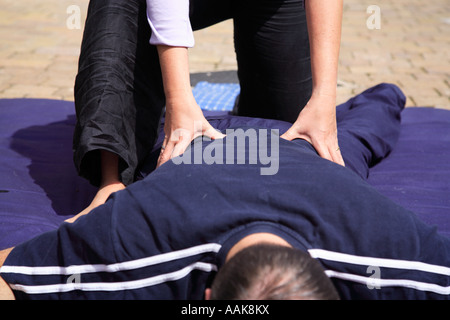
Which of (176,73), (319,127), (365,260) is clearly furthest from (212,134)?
(365,260)

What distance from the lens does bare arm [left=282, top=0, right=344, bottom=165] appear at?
175cm

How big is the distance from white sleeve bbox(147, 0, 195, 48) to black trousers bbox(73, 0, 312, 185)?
248mm

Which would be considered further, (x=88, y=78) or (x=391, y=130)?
(x=391, y=130)

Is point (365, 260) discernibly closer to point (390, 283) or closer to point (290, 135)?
point (390, 283)

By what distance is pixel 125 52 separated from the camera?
198cm

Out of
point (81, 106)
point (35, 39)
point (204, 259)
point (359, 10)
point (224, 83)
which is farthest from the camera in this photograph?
point (359, 10)

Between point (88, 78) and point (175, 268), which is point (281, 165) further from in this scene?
point (88, 78)

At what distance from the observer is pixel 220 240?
121 cm

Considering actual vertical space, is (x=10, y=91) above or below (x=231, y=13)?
below

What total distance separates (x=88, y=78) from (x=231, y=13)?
2.58 feet

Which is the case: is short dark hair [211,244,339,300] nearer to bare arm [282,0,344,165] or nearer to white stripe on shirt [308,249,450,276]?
white stripe on shirt [308,249,450,276]

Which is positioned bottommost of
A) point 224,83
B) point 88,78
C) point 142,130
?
point 224,83

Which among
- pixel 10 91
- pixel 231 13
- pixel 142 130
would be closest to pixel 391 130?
pixel 231 13

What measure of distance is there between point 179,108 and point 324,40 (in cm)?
56
